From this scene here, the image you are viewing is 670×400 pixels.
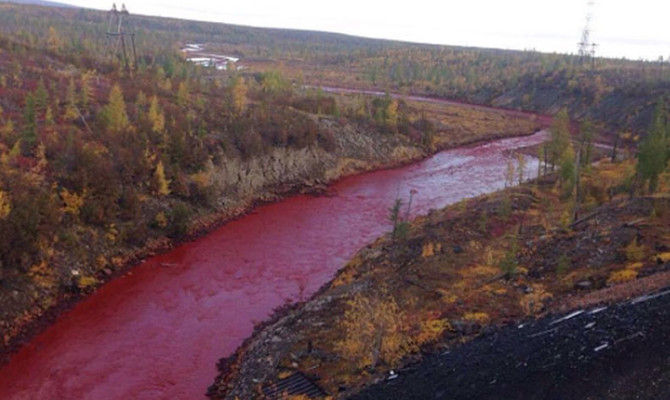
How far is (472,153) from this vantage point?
251ft

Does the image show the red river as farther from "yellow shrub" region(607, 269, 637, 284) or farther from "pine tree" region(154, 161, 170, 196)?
"yellow shrub" region(607, 269, 637, 284)

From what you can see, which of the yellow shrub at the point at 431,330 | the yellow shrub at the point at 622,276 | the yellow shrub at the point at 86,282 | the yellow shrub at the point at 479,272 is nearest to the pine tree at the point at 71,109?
the yellow shrub at the point at 86,282

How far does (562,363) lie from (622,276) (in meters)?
9.38

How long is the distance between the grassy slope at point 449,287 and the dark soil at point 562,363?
5.76ft

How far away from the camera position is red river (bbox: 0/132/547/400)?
22.9m

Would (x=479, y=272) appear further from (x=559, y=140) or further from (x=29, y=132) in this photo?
(x=29, y=132)

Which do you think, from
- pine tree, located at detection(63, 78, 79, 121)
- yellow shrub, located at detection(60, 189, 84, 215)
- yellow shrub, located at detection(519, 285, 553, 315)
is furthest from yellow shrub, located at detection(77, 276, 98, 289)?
yellow shrub, located at detection(519, 285, 553, 315)

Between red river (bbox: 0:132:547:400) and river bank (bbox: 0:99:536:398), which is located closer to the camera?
red river (bbox: 0:132:547:400)

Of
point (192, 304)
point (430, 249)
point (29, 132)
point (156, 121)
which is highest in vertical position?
point (156, 121)

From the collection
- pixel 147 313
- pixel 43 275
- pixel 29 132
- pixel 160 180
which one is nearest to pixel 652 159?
pixel 147 313

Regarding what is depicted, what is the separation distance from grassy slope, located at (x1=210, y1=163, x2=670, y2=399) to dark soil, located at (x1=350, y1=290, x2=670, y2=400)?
176 cm

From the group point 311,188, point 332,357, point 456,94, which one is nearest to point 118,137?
point 311,188

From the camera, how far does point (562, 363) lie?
16.2 meters

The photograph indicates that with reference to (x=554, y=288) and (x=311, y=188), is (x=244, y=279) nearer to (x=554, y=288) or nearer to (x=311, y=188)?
(x=554, y=288)
